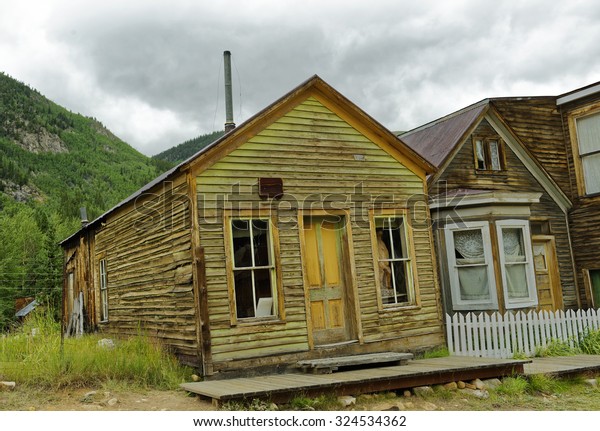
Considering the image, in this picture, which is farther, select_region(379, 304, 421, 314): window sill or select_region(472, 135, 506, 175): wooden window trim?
select_region(472, 135, 506, 175): wooden window trim

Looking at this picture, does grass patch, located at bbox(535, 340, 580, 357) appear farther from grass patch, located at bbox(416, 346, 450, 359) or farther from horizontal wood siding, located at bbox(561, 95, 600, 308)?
horizontal wood siding, located at bbox(561, 95, 600, 308)

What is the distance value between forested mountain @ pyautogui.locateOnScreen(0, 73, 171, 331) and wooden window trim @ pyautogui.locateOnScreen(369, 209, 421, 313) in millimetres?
40697

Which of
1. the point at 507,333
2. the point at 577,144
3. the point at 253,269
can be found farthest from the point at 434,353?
the point at 577,144

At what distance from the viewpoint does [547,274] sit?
50.2ft

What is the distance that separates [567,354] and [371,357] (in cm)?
503

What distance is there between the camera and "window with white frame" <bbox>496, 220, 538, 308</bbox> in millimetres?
13227

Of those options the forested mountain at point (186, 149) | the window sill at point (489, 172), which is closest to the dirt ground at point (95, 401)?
the window sill at point (489, 172)

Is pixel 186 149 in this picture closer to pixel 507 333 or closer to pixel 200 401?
Answer: pixel 507 333

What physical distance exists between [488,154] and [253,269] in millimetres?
8101

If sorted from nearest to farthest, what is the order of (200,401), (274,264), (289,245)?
(200,401), (274,264), (289,245)

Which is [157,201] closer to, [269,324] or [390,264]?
[269,324]

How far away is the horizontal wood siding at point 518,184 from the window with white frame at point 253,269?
6.20m

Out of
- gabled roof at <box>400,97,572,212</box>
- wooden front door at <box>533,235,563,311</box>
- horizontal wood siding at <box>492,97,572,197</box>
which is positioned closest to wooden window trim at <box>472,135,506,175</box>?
gabled roof at <box>400,97,572,212</box>

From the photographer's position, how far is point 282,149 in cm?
1116
